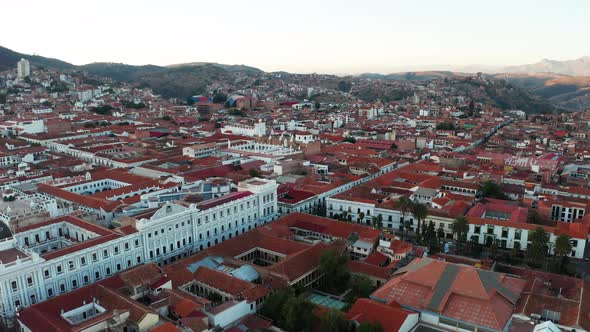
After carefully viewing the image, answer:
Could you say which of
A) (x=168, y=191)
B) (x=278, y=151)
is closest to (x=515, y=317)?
(x=168, y=191)

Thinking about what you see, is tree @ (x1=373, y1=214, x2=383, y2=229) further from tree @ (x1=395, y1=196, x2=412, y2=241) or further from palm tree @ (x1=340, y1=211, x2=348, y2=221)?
palm tree @ (x1=340, y1=211, x2=348, y2=221)

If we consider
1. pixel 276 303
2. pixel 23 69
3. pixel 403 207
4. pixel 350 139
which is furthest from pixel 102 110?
pixel 276 303

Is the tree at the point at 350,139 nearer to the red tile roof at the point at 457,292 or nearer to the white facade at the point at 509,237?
the white facade at the point at 509,237

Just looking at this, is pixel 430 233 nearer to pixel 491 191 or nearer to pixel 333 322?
pixel 491 191

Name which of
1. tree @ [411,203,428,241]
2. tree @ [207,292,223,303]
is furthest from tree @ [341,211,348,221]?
tree @ [207,292,223,303]

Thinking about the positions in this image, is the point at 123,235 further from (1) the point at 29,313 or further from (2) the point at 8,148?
(2) the point at 8,148

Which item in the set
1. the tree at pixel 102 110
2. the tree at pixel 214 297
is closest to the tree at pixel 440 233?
the tree at pixel 214 297

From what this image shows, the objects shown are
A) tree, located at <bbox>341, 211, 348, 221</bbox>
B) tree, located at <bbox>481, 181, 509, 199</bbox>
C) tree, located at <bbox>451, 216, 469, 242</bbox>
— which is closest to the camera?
tree, located at <bbox>451, 216, 469, 242</bbox>
